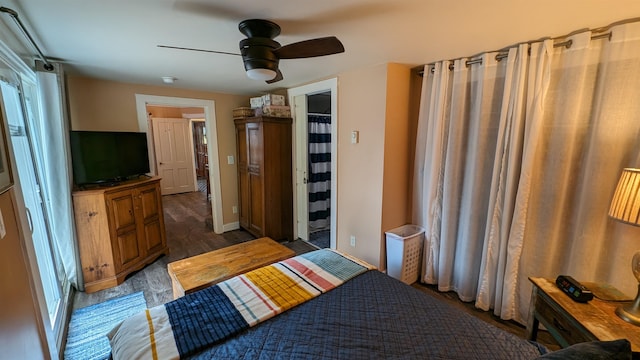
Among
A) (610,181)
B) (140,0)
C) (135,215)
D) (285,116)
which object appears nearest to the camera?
(140,0)

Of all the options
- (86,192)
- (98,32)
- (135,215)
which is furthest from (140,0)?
(135,215)

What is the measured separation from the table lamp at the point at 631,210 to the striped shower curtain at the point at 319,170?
295cm

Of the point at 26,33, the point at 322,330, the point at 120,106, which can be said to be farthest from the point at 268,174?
the point at 322,330

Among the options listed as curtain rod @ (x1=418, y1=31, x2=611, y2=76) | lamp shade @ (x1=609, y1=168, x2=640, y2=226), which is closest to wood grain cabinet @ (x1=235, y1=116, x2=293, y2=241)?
curtain rod @ (x1=418, y1=31, x2=611, y2=76)

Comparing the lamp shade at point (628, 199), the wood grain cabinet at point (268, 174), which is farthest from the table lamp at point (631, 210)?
the wood grain cabinet at point (268, 174)

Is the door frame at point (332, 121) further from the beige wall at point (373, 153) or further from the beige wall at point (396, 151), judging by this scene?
the beige wall at point (396, 151)

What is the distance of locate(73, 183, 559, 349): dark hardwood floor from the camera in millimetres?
2277

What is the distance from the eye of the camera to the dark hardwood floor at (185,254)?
2277 millimetres

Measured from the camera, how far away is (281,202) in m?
3.67

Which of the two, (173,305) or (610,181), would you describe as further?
(610,181)

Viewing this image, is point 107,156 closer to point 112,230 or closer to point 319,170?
point 112,230

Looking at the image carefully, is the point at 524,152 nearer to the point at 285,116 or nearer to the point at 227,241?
the point at 285,116

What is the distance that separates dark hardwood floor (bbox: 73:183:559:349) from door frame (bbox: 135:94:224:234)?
0.37 m

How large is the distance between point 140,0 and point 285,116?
2.28 meters
